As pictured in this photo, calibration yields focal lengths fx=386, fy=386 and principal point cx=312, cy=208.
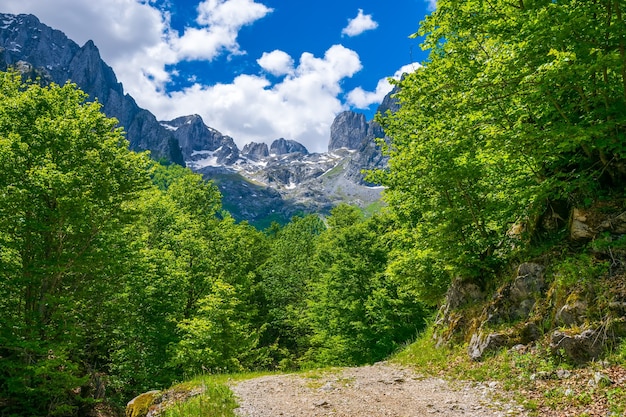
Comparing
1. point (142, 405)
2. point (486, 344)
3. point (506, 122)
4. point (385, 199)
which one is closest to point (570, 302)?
point (486, 344)

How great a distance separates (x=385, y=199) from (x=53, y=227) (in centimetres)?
1464

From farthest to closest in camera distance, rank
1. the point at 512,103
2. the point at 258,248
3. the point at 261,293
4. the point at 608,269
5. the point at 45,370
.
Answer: the point at 258,248
the point at 261,293
the point at 45,370
the point at 512,103
the point at 608,269

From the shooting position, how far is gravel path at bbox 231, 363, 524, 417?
28.3 feet

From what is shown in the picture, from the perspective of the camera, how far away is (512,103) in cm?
1116

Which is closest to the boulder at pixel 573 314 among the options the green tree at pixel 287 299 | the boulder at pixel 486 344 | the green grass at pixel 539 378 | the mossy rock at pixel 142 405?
the green grass at pixel 539 378

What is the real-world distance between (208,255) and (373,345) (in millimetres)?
14772

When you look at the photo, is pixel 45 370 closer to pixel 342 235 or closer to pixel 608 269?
pixel 608 269

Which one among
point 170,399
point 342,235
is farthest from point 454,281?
point 342,235

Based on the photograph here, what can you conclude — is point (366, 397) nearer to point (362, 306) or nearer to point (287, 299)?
point (362, 306)

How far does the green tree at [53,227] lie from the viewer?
51.1 ft

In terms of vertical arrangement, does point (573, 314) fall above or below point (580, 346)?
above

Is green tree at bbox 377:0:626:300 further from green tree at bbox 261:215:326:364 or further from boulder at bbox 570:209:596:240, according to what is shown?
green tree at bbox 261:215:326:364

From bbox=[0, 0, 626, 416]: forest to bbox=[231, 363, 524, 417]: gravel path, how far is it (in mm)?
5063

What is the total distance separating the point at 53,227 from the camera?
52.9 ft
